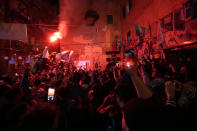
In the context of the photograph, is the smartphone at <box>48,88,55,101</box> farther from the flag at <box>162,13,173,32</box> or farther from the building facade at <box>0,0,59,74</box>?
the building facade at <box>0,0,59,74</box>

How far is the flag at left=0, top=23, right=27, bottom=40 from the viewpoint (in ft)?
28.2

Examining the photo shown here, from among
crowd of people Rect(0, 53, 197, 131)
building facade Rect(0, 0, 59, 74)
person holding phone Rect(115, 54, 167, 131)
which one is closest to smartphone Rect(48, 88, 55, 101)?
crowd of people Rect(0, 53, 197, 131)

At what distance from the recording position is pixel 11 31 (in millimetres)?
8766

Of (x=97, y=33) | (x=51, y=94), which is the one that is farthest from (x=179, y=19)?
(x=97, y=33)

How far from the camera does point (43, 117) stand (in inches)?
55.9

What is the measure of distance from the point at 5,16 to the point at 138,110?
16.7 metres

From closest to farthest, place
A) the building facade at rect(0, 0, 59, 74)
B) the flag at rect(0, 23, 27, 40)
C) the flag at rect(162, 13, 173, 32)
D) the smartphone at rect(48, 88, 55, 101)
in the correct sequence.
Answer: the smartphone at rect(48, 88, 55, 101)
the flag at rect(0, 23, 27, 40)
the flag at rect(162, 13, 173, 32)
the building facade at rect(0, 0, 59, 74)

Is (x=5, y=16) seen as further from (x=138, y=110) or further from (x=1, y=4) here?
(x=138, y=110)

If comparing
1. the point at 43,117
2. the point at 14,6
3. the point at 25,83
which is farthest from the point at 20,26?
the point at 43,117

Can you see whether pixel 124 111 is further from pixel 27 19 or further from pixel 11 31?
pixel 27 19

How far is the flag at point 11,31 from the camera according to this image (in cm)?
860

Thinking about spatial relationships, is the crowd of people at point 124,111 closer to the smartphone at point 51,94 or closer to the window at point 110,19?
the smartphone at point 51,94

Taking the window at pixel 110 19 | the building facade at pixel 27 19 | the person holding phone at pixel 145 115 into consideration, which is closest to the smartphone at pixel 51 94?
the person holding phone at pixel 145 115

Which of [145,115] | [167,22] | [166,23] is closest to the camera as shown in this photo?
[145,115]
